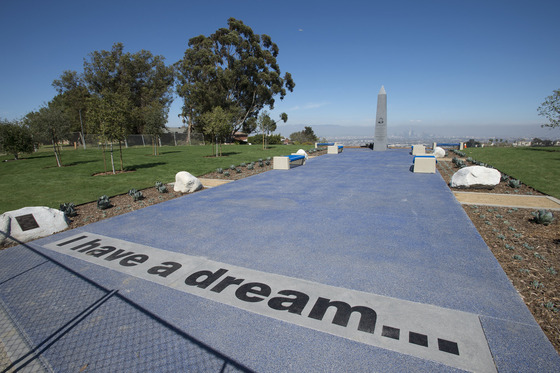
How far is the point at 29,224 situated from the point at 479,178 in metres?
14.2

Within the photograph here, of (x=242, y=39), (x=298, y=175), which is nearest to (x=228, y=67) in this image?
(x=242, y=39)

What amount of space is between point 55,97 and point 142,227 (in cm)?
6886

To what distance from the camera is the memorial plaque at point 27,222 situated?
6364 millimetres

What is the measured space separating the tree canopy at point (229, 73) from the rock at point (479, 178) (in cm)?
3611

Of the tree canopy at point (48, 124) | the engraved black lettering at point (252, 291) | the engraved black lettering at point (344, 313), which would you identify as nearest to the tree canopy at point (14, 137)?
the tree canopy at point (48, 124)

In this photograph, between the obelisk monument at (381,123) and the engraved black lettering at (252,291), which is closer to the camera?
the engraved black lettering at (252,291)

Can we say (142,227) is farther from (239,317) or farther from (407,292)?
(407,292)

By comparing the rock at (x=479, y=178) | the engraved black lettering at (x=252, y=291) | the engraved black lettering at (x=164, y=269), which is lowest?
the engraved black lettering at (x=252, y=291)

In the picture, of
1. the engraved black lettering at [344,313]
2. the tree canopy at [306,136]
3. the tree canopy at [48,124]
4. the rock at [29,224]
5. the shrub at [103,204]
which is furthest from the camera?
the tree canopy at [306,136]

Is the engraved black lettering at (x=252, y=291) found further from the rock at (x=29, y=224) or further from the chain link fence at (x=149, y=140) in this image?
the chain link fence at (x=149, y=140)

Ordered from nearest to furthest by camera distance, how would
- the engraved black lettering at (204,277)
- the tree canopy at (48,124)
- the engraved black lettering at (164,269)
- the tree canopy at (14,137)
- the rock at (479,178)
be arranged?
the engraved black lettering at (204,277) → the engraved black lettering at (164,269) → the rock at (479,178) → the tree canopy at (48,124) → the tree canopy at (14,137)

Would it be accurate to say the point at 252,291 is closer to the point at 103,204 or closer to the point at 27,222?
the point at 27,222

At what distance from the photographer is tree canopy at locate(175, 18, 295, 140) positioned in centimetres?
4197

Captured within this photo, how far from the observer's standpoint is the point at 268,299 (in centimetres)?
394
